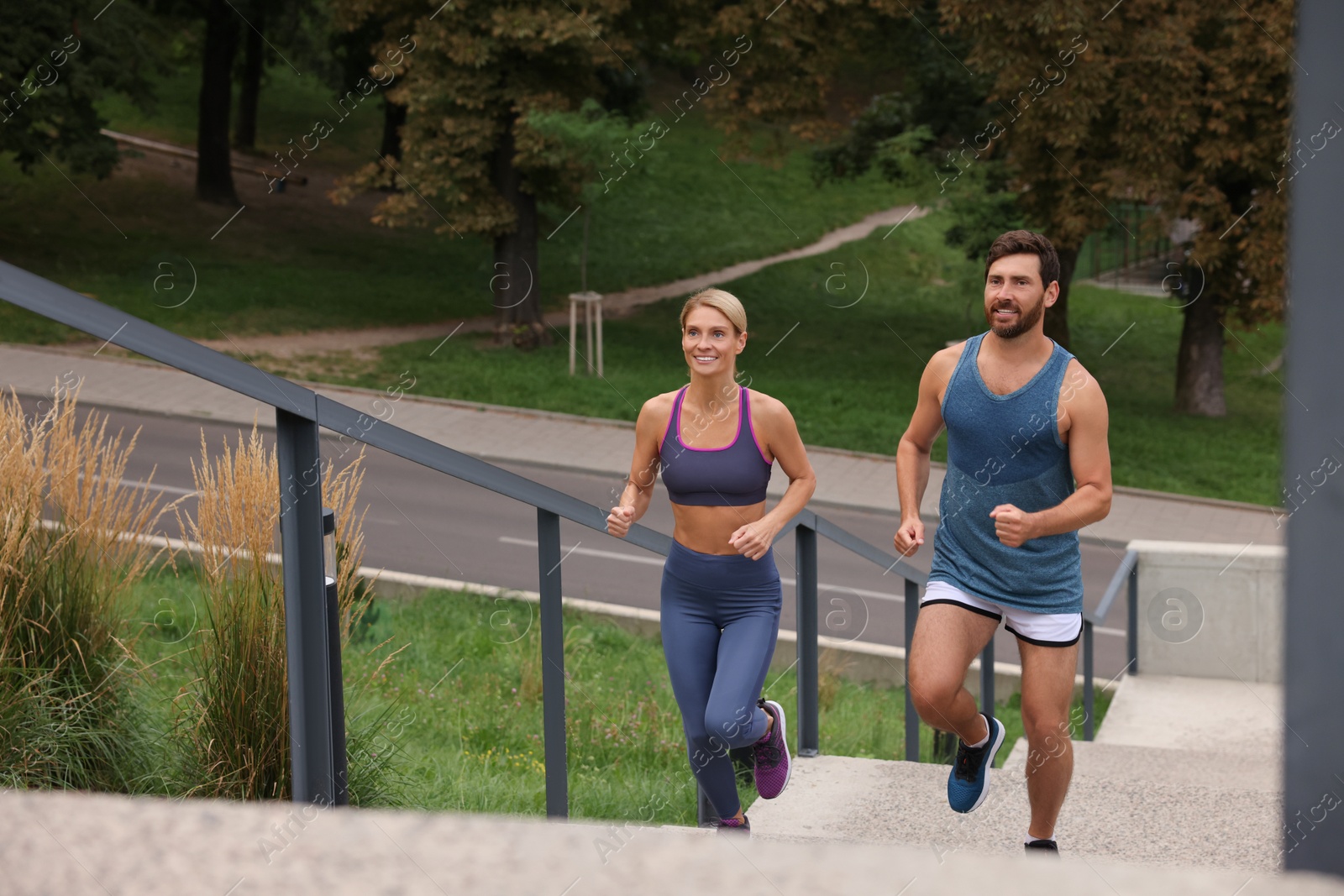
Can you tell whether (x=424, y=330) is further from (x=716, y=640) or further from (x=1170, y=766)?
(x=716, y=640)

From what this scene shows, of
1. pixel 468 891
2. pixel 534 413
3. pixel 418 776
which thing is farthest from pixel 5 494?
pixel 534 413

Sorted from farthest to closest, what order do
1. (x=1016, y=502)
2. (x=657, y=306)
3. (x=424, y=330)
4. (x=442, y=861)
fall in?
1. (x=657, y=306)
2. (x=424, y=330)
3. (x=1016, y=502)
4. (x=442, y=861)

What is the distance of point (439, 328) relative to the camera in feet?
82.7

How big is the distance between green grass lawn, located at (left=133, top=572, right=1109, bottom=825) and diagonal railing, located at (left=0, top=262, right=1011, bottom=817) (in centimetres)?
73

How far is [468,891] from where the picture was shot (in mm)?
2273

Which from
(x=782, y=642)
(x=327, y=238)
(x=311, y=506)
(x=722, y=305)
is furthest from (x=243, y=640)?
(x=327, y=238)

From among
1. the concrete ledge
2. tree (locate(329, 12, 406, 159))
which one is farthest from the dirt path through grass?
the concrete ledge

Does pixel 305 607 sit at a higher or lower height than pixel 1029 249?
lower

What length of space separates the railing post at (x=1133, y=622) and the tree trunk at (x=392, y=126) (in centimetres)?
2361

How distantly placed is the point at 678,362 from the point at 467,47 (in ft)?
19.0

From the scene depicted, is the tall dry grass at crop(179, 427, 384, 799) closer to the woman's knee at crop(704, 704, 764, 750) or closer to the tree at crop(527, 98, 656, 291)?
the woman's knee at crop(704, 704, 764, 750)

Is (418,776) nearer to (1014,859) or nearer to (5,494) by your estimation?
(5,494)

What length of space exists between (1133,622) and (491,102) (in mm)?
14329

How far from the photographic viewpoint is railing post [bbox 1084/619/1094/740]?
10.1 meters
